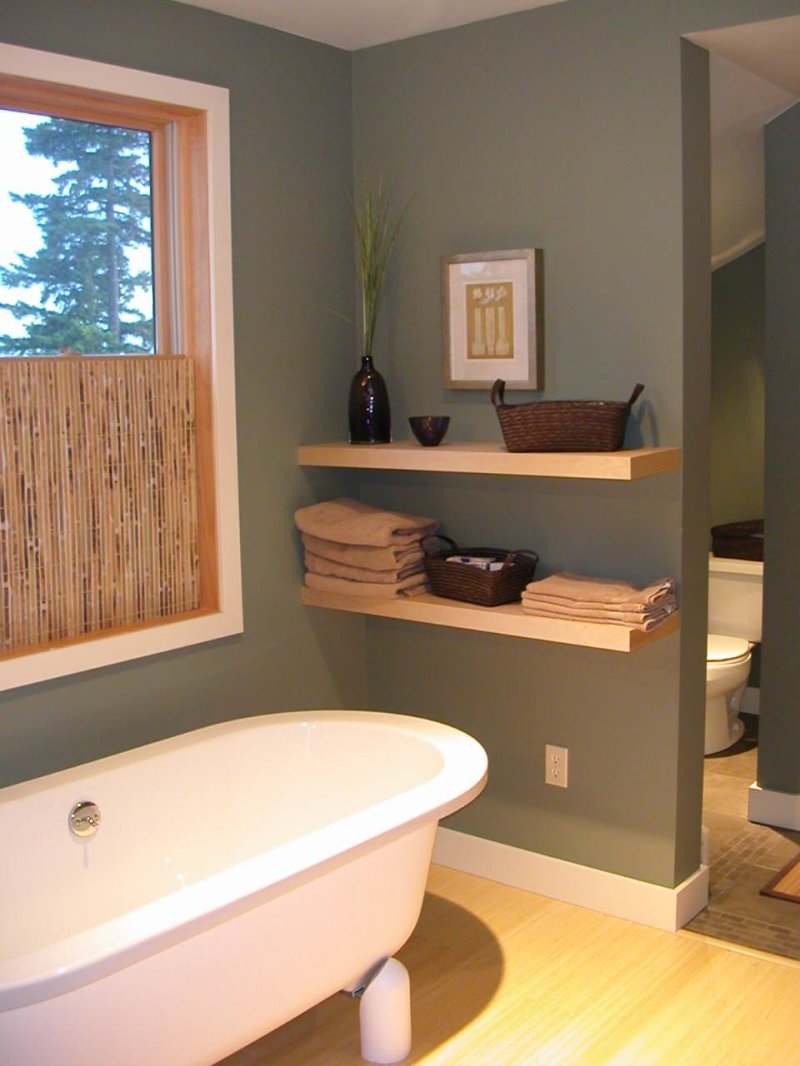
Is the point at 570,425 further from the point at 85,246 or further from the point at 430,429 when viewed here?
the point at 85,246

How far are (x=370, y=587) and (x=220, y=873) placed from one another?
119 centimetres

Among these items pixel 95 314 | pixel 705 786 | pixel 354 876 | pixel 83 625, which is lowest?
pixel 705 786

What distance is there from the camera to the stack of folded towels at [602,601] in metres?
3.07

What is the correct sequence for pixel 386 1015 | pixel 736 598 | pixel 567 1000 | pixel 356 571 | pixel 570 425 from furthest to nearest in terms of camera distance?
pixel 736 598
pixel 356 571
pixel 570 425
pixel 567 1000
pixel 386 1015

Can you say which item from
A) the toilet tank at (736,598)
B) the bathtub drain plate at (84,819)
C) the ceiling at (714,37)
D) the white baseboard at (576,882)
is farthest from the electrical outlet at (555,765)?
the ceiling at (714,37)

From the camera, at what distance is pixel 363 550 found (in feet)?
11.5

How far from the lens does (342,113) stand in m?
3.69

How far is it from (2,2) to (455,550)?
5.90 feet

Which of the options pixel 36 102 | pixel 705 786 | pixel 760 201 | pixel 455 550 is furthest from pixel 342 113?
pixel 705 786

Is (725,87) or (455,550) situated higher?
(725,87)

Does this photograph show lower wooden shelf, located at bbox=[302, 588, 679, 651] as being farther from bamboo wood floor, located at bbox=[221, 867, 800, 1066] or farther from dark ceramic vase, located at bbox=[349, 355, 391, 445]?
bamboo wood floor, located at bbox=[221, 867, 800, 1066]

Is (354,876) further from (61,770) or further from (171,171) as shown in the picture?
(171,171)

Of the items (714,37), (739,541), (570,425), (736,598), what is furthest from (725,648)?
(714,37)

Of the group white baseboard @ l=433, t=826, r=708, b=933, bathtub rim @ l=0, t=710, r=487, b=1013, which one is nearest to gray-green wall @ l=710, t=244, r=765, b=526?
white baseboard @ l=433, t=826, r=708, b=933
